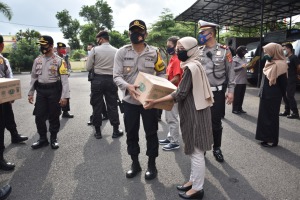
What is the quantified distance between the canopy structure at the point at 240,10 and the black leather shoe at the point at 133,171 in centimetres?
1138

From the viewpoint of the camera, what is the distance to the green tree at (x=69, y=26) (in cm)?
6334

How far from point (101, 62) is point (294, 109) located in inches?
198

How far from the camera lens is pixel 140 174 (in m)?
3.56

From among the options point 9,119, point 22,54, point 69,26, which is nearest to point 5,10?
point 22,54

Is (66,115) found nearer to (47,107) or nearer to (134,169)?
(47,107)

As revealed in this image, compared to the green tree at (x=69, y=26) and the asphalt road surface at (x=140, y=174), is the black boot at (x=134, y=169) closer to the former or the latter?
the asphalt road surface at (x=140, y=174)

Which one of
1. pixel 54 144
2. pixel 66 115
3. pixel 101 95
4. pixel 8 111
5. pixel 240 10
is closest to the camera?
pixel 54 144

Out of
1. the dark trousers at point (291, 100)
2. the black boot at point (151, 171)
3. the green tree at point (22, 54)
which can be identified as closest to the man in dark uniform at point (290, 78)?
the dark trousers at point (291, 100)

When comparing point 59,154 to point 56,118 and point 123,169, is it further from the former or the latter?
point 123,169

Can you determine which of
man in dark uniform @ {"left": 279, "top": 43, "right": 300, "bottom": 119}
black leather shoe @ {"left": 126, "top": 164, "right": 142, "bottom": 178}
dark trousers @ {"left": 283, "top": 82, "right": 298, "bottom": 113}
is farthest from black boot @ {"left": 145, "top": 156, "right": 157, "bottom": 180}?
man in dark uniform @ {"left": 279, "top": 43, "right": 300, "bottom": 119}

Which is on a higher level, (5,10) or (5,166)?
(5,10)

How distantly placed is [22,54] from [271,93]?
96.4 feet

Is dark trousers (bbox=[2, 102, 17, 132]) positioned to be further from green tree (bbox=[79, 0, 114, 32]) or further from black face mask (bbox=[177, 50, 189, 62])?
green tree (bbox=[79, 0, 114, 32])

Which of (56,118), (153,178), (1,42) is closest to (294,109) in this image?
(153,178)
